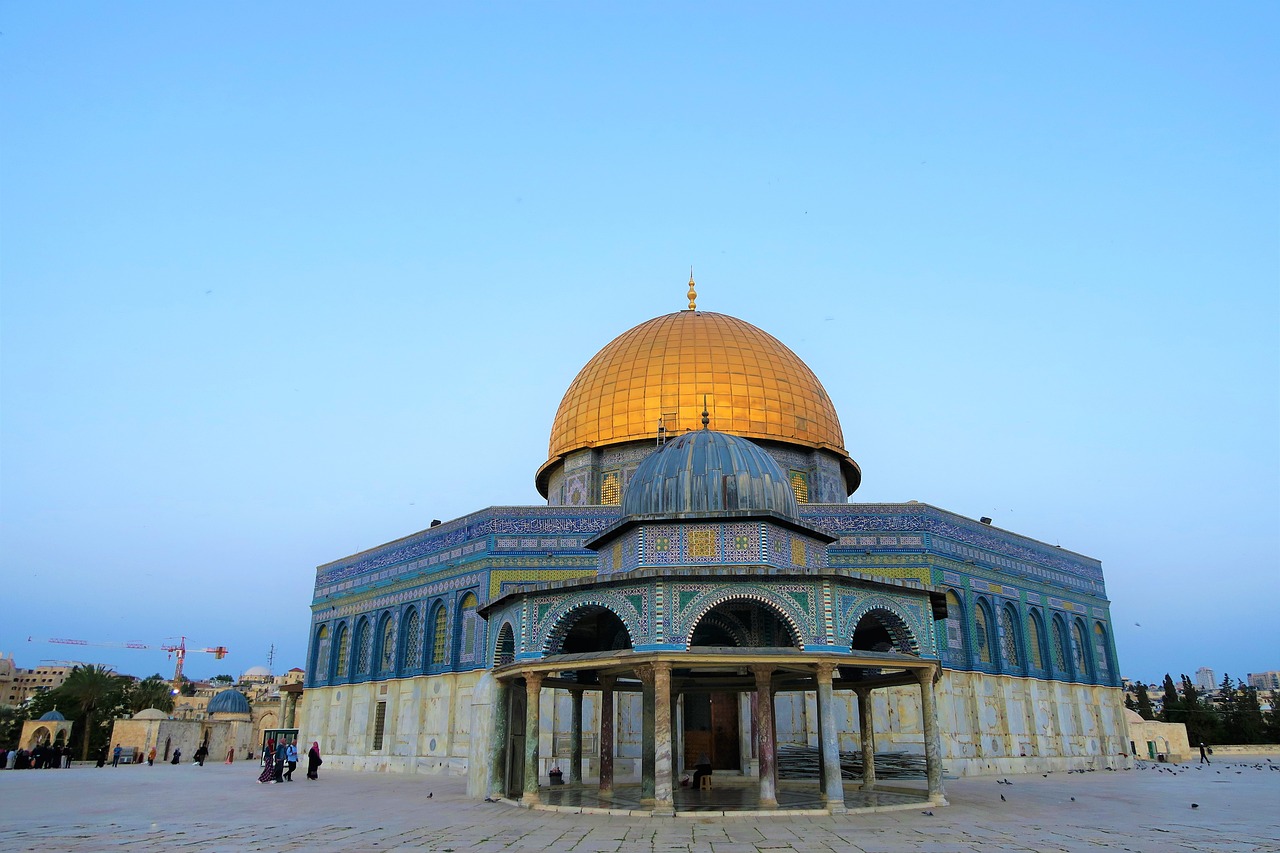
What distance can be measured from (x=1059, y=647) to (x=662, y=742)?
66.7 ft

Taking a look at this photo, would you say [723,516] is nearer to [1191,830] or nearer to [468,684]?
[1191,830]

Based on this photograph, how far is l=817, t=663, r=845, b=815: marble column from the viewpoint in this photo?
1273 cm

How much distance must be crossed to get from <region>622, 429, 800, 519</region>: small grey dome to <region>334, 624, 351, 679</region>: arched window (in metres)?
16.9

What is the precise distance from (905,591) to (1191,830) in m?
5.01

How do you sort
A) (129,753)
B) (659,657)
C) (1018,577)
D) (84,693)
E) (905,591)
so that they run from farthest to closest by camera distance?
(84,693) < (129,753) < (1018,577) < (905,591) < (659,657)

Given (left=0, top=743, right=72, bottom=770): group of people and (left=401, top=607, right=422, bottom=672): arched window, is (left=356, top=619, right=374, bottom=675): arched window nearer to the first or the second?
(left=401, top=607, right=422, bottom=672): arched window

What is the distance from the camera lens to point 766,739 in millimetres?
13391

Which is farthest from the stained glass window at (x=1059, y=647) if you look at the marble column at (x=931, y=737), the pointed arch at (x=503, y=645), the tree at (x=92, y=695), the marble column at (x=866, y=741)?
the tree at (x=92, y=695)

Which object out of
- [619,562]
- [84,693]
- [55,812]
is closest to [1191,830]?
[619,562]

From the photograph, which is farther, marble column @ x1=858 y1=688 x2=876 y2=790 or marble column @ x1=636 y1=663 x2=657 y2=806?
marble column @ x1=858 y1=688 x2=876 y2=790

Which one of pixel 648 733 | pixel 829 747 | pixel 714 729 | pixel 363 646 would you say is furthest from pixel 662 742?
pixel 363 646

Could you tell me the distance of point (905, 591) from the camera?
14.6 meters

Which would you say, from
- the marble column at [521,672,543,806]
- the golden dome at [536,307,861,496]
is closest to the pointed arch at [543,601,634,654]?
the marble column at [521,672,543,806]

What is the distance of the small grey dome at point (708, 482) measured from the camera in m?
15.5
